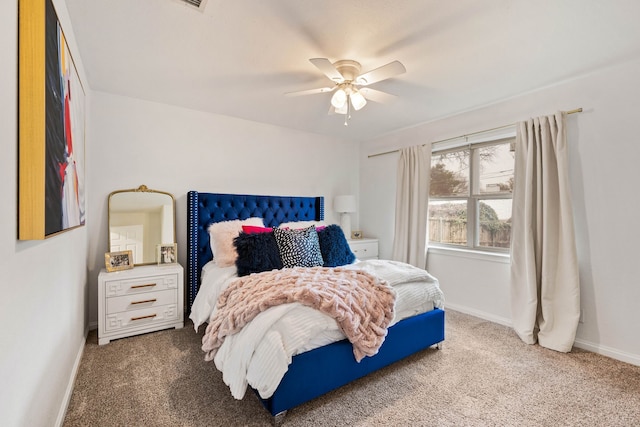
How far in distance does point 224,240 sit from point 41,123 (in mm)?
1942

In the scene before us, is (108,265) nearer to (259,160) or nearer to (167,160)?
(167,160)

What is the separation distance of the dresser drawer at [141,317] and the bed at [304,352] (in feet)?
0.98

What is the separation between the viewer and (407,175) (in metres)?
3.94

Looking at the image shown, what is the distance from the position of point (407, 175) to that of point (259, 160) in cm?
196

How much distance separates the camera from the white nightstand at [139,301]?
8.46ft

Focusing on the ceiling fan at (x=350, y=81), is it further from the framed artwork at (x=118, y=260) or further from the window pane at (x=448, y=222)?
the framed artwork at (x=118, y=260)

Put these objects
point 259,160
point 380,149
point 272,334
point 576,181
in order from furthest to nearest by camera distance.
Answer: point 380,149 < point 259,160 < point 576,181 < point 272,334

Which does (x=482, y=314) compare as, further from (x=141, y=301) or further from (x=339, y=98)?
(x=141, y=301)

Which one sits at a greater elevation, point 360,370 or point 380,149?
point 380,149

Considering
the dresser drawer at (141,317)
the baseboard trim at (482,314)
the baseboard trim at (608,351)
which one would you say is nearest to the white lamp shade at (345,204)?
the baseboard trim at (482,314)

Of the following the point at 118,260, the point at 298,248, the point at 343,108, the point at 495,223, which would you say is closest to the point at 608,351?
the point at 495,223

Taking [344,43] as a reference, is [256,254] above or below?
below

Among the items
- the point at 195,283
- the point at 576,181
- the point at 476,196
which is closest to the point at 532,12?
the point at 576,181

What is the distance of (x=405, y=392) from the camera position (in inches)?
76.3
